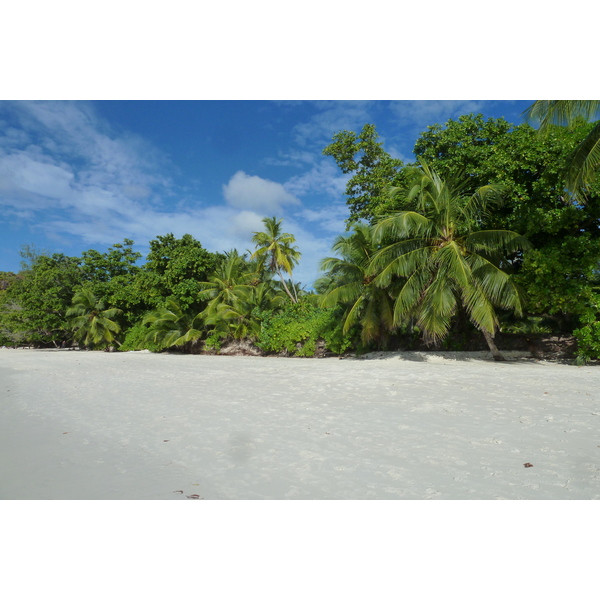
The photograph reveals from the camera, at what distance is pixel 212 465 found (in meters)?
4.02

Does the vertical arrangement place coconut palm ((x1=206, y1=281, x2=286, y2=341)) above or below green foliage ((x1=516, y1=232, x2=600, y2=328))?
below

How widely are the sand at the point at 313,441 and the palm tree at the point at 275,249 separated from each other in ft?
64.0

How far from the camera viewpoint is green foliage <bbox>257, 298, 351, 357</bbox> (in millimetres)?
17609

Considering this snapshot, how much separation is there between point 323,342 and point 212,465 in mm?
14908

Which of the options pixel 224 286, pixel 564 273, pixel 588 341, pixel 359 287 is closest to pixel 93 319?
pixel 224 286

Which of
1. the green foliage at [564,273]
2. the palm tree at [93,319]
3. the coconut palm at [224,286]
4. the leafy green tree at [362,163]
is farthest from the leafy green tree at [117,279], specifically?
the green foliage at [564,273]

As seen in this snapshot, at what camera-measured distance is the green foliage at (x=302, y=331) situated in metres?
17.6

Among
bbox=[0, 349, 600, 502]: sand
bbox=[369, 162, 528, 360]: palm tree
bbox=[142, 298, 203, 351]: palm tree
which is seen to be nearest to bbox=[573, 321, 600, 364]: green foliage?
bbox=[369, 162, 528, 360]: palm tree

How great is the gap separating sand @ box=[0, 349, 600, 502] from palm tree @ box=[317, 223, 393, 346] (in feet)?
20.5

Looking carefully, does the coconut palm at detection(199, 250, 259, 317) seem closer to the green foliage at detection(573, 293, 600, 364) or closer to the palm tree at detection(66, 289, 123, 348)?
the palm tree at detection(66, 289, 123, 348)

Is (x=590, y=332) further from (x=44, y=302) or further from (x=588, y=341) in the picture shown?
(x=44, y=302)

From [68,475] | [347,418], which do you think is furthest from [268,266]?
[68,475]

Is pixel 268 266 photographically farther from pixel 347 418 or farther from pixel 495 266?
pixel 347 418

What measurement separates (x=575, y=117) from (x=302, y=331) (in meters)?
13.2
